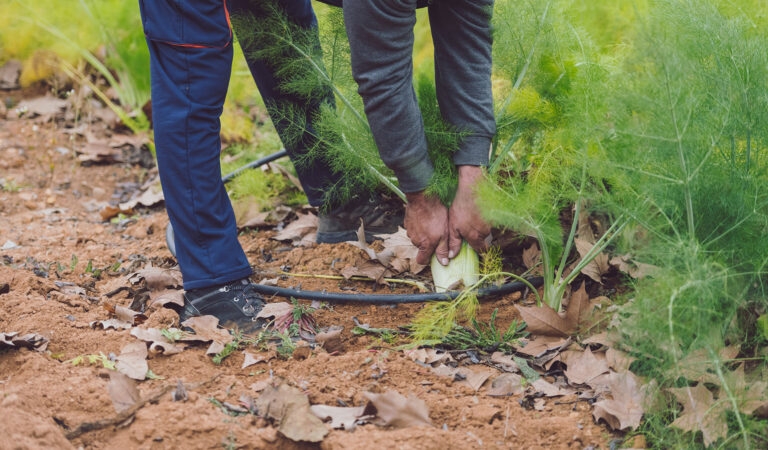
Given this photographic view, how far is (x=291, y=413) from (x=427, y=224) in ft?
2.88

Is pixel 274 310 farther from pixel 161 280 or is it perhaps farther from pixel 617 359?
pixel 617 359

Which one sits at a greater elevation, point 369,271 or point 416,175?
point 416,175

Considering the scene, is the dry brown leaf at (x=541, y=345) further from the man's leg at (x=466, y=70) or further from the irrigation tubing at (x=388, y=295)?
the man's leg at (x=466, y=70)

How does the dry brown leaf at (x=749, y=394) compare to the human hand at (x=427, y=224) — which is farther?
the human hand at (x=427, y=224)

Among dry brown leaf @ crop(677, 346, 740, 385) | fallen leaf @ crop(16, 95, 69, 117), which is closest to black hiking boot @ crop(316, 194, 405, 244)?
dry brown leaf @ crop(677, 346, 740, 385)

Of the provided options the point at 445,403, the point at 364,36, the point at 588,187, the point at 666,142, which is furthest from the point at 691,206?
the point at 364,36

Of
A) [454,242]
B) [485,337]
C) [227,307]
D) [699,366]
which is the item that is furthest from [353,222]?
[699,366]

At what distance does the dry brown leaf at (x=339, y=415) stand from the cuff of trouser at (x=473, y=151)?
87 centimetres

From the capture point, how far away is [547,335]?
246cm

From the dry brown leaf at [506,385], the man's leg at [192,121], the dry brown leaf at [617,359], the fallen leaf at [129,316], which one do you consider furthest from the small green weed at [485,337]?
the fallen leaf at [129,316]

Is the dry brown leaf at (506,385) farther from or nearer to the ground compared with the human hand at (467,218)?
nearer to the ground

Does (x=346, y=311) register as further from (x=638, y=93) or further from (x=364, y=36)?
(x=638, y=93)

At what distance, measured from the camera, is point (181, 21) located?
7.65 feet

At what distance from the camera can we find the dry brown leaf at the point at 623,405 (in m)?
1.98
